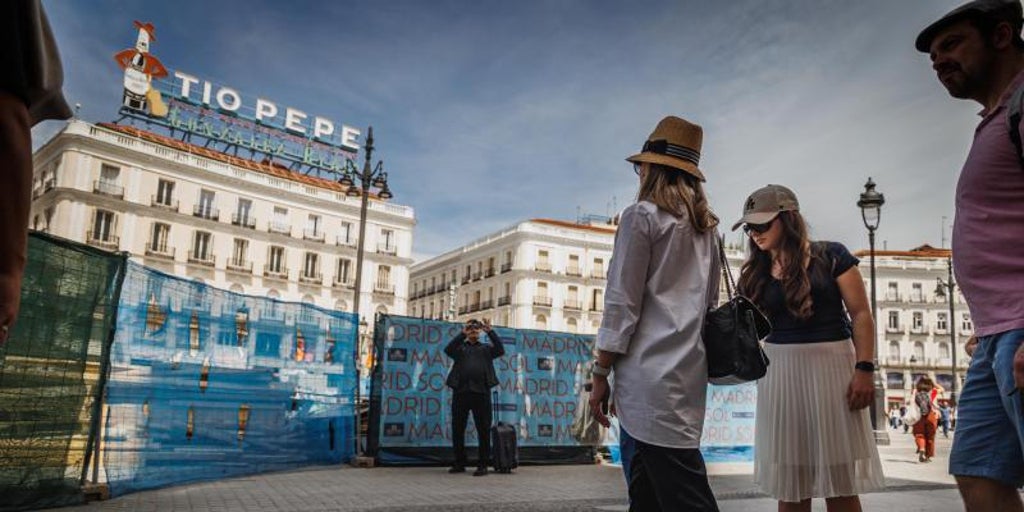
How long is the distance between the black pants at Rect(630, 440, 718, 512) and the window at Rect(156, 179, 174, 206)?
186 feet

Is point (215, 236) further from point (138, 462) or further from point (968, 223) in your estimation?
point (968, 223)

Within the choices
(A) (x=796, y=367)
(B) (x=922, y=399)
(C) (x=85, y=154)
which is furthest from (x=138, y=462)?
(C) (x=85, y=154)

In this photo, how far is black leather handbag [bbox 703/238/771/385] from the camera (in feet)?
9.06

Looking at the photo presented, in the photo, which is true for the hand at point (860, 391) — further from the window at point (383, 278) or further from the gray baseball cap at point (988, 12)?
the window at point (383, 278)

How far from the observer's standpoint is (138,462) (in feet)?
21.7

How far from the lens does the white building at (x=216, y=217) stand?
49906 mm

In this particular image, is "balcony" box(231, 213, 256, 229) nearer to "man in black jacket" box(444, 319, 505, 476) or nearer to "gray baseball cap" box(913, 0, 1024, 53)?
"man in black jacket" box(444, 319, 505, 476)

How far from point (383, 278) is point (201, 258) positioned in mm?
14548

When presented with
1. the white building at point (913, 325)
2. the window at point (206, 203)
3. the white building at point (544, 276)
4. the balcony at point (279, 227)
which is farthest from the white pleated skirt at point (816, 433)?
the white building at point (913, 325)

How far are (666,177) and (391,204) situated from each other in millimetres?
63055

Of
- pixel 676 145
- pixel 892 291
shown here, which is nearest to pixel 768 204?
pixel 676 145

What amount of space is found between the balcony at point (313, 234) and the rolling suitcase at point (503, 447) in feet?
173

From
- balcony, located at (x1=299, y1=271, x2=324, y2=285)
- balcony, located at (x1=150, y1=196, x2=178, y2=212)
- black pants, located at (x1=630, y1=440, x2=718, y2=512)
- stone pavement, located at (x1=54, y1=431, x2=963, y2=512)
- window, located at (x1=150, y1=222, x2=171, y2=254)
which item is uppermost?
balcony, located at (x1=150, y1=196, x2=178, y2=212)

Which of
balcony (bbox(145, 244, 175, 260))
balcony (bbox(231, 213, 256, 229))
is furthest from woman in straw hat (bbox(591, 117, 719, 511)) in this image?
balcony (bbox(231, 213, 256, 229))
